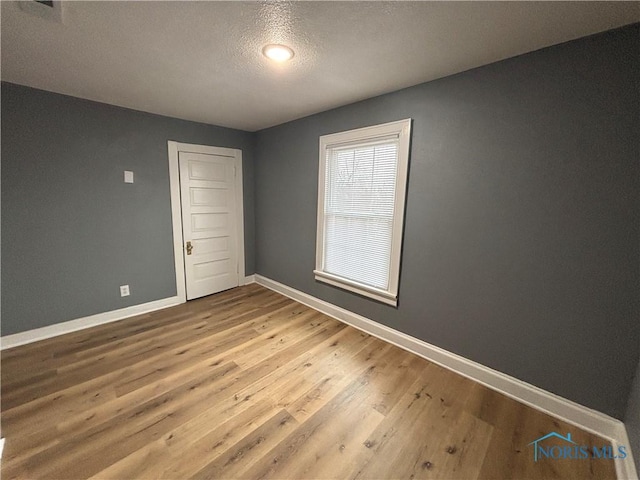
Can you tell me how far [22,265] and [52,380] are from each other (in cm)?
116

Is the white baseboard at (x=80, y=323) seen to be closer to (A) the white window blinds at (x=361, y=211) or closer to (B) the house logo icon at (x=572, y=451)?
(A) the white window blinds at (x=361, y=211)

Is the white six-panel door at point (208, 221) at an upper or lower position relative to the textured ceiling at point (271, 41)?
lower

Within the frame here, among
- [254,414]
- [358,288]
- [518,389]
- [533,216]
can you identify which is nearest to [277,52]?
[533,216]

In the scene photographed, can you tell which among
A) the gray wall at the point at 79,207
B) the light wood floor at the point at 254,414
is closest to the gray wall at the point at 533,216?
the light wood floor at the point at 254,414

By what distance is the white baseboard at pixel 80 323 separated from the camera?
2.33 meters

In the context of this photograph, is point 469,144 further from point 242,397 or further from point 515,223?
point 242,397

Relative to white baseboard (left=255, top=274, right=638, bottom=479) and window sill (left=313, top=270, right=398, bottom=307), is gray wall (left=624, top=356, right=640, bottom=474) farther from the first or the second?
window sill (left=313, top=270, right=398, bottom=307)

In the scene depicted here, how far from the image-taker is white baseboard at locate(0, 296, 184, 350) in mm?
2326

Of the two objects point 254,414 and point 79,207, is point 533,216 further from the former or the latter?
point 79,207

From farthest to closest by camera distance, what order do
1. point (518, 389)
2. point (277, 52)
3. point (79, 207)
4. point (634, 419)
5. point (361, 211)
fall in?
point (361, 211) → point (79, 207) → point (518, 389) → point (277, 52) → point (634, 419)

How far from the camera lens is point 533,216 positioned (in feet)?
5.47

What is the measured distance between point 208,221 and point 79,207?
131cm

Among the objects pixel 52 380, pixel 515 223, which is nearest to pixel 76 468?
pixel 52 380

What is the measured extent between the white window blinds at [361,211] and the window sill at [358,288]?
6 centimetres
